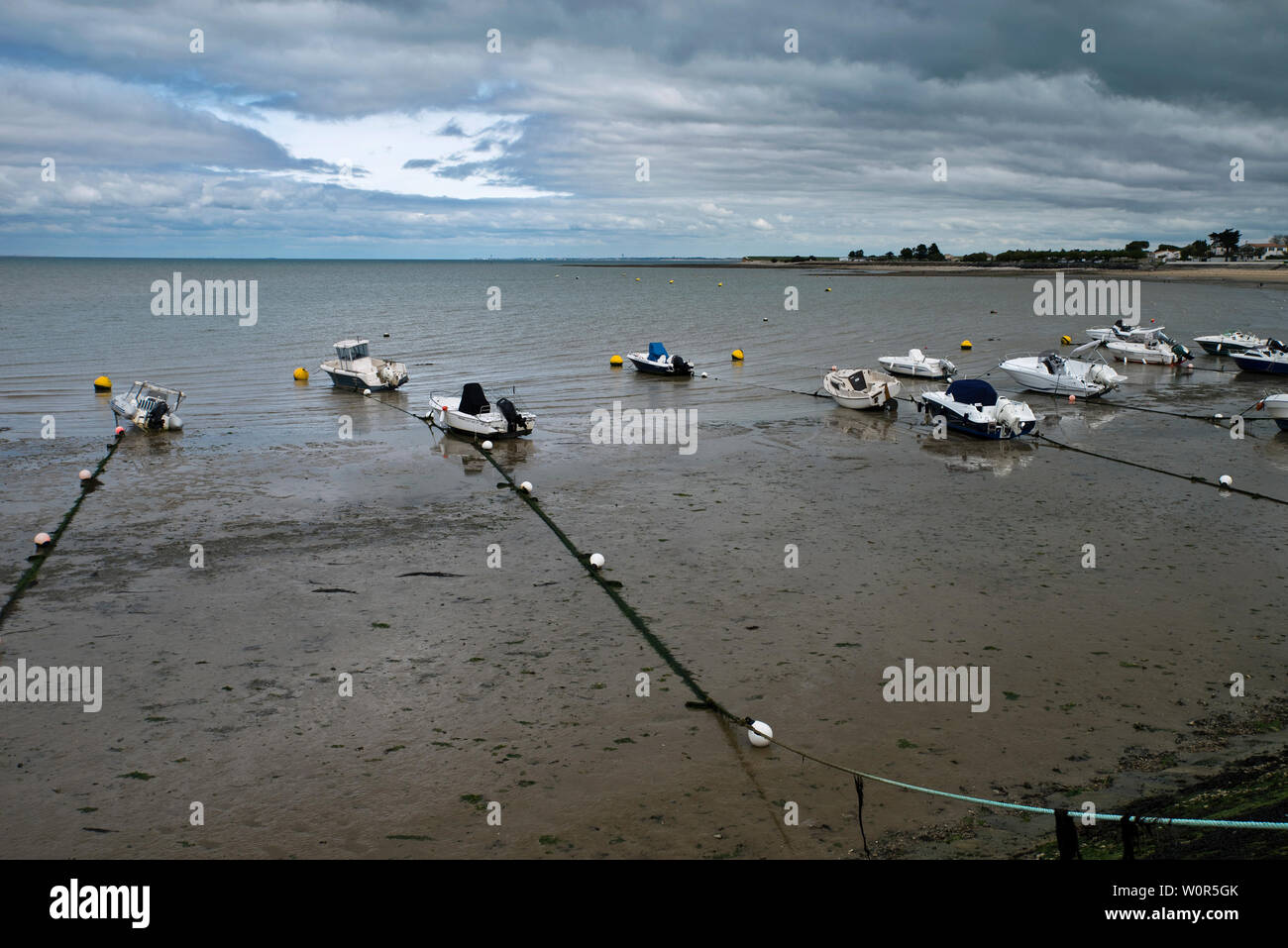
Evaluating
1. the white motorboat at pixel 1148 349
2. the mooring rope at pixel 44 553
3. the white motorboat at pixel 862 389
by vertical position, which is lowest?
the mooring rope at pixel 44 553

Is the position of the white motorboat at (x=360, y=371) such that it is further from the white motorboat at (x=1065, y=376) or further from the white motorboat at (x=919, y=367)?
the white motorboat at (x=1065, y=376)

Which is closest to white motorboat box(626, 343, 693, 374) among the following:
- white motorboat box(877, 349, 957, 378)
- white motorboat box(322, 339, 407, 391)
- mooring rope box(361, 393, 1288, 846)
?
white motorboat box(877, 349, 957, 378)

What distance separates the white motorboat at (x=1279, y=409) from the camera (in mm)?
25969

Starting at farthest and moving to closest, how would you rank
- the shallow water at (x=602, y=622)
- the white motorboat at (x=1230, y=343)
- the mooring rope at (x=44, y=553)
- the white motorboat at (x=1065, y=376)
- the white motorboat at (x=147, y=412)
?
the white motorboat at (x=1230, y=343) → the white motorboat at (x=1065, y=376) → the white motorboat at (x=147, y=412) → the mooring rope at (x=44, y=553) → the shallow water at (x=602, y=622)

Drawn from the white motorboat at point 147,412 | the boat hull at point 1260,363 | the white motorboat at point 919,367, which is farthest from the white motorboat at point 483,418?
the boat hull at point 1260,363

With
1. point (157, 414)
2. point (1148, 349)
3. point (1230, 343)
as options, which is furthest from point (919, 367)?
point (157, 414)

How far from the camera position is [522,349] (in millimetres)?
49438

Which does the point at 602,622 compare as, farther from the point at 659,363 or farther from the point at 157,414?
the point at 659,363

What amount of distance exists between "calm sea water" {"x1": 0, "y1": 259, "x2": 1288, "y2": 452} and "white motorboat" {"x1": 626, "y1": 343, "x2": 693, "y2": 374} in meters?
0.86

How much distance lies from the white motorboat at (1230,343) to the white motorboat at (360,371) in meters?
36.6

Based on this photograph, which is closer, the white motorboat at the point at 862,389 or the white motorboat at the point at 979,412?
the white motorboat at the point at 979,412

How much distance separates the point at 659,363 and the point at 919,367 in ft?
36.2

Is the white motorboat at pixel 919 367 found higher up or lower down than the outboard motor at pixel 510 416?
higher up

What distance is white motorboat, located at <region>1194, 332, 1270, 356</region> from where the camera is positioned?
40.7 m
